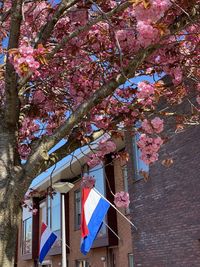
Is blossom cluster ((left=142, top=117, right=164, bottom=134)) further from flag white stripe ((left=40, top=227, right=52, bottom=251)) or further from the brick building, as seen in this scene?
flag white stripe ((left=40, top=227, right=52, bottom=251))

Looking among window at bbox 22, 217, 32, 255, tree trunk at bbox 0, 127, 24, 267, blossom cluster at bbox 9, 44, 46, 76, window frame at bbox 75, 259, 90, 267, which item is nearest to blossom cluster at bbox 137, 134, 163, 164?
tree trunk at bbox 0, 127, 24, 267

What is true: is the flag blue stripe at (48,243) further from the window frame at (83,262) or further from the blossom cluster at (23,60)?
the blossom cluster at (23,60)

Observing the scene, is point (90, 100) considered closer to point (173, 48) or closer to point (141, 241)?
point (173, 48)

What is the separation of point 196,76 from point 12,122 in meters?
2.72

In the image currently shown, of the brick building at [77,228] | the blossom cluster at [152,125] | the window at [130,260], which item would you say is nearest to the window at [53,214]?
the brick building at [77,228]

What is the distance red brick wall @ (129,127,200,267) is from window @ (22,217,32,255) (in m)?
19.1

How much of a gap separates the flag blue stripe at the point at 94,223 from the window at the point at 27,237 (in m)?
19.0

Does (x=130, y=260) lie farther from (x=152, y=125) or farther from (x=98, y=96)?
(x=98, y=96)

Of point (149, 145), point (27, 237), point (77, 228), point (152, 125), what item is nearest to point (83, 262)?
point (77, 228)

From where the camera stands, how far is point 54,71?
6.85m

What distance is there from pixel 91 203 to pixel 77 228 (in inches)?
376

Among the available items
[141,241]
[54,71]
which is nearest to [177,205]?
[141,241]

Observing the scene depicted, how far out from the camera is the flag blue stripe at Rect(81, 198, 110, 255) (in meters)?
13.5

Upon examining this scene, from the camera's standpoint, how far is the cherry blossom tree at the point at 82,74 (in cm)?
480
